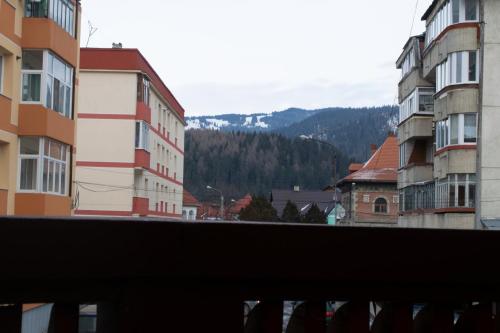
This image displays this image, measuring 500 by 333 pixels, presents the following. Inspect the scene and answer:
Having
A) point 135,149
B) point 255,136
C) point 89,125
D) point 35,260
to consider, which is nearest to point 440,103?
point 135,149

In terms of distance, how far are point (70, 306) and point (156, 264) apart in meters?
0.21

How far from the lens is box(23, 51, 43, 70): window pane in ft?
67.0

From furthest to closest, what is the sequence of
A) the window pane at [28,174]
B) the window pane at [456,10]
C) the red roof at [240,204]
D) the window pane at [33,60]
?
the red roof at [240,204]
the window pane at [456,10]
the window pane at [33,60]
the window pane at [28,174]

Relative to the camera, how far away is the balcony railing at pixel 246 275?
136 cm

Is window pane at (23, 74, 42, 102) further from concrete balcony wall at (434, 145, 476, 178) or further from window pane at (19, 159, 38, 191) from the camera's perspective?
concrete balcony wall at (434, 145, 476, 178)

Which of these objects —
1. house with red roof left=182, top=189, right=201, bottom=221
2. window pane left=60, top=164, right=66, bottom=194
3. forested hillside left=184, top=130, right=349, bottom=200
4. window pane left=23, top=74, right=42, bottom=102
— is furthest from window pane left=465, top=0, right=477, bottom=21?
forested hillside left=184, top=130, right=349, bottom=200

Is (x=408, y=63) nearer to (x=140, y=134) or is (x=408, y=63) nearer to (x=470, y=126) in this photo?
(x=470, y=126)

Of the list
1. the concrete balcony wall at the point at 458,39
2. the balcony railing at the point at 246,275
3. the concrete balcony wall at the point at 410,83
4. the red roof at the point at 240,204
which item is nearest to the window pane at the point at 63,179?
the concrete balcony wall at the point at 458,39

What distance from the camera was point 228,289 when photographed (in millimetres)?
1546

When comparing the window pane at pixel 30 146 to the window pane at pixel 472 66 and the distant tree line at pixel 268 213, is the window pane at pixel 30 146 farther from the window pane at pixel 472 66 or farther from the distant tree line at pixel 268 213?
the distant tree line at pixel 268 213

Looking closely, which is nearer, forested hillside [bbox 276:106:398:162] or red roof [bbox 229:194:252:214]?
red roof [bbox 229:194:252:214]

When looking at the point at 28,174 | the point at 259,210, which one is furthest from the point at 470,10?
the point at 259,210

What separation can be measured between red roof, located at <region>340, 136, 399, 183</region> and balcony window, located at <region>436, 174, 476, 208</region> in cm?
3351

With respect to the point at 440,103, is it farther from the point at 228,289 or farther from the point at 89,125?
the point at 228,289
